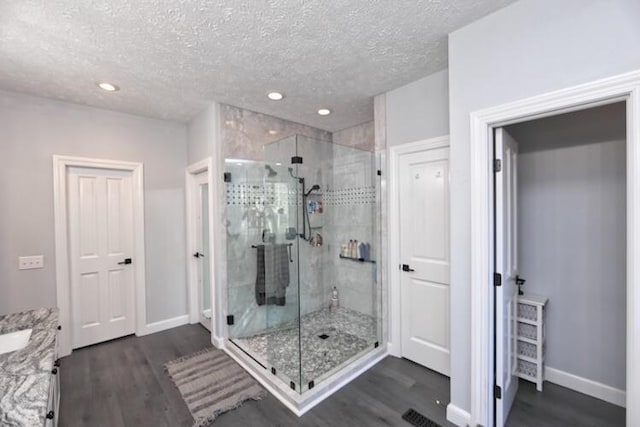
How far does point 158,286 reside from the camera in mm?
3635

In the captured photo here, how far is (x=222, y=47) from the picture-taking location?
2.06 meters

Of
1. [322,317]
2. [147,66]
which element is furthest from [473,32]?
[322,317]

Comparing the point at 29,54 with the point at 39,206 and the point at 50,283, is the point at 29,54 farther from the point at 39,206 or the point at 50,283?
the point at 50,283

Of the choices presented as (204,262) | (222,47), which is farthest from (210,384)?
(222,47)

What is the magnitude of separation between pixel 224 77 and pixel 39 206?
7.77 feet

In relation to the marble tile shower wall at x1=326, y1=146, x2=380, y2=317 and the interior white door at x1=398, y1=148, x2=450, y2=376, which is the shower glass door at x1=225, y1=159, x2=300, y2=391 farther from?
the interior white door at x1=398, y1=148, x2=450, y2=376

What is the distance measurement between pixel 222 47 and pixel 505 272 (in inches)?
102

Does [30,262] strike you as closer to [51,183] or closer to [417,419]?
[51,183]

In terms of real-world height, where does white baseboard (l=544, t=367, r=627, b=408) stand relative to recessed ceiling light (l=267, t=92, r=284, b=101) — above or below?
below

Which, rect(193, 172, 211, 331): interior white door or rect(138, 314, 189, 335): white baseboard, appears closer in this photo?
rect(138, 314, 189, 335): white baseboard

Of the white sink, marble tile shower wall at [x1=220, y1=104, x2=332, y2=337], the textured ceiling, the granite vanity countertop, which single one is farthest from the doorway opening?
the white sink

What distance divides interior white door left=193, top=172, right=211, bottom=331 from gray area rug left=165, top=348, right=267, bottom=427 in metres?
0.81

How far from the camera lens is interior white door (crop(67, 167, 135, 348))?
3.13 metres

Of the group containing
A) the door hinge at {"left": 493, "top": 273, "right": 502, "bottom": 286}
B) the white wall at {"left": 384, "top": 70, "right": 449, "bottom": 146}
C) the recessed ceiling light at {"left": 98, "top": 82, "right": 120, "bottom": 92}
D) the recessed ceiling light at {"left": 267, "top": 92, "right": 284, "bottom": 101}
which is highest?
the recessed ceiling light at {"left": 267, "top": 92, "right": 284, "bottom": 101}
